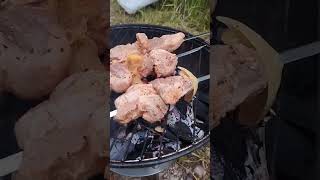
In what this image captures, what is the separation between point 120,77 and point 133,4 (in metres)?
0.18

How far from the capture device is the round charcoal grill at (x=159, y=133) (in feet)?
4.54

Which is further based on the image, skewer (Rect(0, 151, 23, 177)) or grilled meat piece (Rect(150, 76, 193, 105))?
grilled meat piece (Rect(150, 76, 193, 105))

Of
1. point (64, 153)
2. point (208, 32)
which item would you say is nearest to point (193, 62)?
point (208, 32)

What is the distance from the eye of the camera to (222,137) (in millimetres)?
1374

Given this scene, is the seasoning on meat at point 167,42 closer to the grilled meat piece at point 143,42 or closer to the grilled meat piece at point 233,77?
the grilled meat piece at point 143,42

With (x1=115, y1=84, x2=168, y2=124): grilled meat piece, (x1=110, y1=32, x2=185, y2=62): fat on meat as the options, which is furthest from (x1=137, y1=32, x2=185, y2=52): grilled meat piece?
(x1=115, y1=84, x2=168, y2=124): grilled meat piece

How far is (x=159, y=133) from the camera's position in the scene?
1506 millimetres

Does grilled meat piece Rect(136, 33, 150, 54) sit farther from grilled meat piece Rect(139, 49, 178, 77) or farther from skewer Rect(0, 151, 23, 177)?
skewer Rect(0, 151, 23, 177)

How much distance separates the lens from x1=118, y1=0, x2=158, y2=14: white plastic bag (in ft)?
4.22

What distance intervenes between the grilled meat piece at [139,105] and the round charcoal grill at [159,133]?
0.02 meters

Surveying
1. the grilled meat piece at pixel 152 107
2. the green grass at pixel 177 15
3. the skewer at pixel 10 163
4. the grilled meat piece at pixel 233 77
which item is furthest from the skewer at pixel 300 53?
the skewer at pixel 10 163

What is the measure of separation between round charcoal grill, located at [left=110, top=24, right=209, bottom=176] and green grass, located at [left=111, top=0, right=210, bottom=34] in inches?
0.9

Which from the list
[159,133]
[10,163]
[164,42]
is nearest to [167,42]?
[164,42]

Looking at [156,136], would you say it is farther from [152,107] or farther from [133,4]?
[133,4]
